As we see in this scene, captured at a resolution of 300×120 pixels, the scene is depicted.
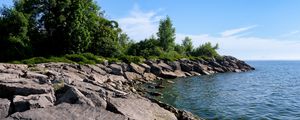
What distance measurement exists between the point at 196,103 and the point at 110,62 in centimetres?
2744

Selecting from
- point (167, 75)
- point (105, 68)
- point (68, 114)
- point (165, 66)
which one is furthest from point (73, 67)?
point (68, 114)

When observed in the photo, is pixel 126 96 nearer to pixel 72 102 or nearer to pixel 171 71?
pixel 72 102

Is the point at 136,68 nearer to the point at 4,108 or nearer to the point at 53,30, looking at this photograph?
the point at 53,30

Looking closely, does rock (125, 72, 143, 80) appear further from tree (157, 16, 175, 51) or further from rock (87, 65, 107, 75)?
tree (157, 16, 175, 51)

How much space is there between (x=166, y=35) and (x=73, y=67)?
7158cm

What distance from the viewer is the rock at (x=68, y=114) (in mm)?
14469

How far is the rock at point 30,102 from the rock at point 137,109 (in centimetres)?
326

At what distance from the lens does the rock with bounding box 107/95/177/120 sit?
17.6 m

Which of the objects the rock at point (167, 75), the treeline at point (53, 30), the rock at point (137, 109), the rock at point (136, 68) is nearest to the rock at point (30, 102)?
the rock at point (137, 109)

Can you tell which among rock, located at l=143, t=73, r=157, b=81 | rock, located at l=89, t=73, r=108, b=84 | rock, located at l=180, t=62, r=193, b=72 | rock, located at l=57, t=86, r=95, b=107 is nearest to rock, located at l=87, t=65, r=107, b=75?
rock, located at l=89, t=73, r=108, b=84

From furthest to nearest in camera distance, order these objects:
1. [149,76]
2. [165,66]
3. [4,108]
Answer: [165,66]
[149,76]
[4,108]

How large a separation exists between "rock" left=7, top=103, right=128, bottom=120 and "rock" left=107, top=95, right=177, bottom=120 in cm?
127

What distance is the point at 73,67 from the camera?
46.2 m

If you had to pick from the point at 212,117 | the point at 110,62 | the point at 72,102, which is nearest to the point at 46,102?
the point at 72,102
